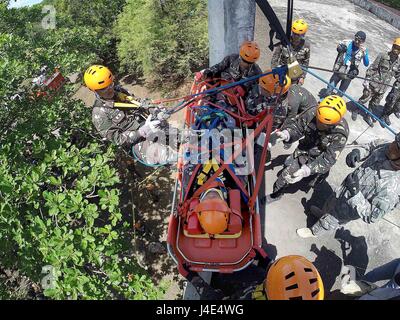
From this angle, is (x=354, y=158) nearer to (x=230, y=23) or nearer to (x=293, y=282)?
(x=293, y=282)

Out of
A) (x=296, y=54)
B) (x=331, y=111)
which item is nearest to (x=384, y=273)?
(x=331, y=111)

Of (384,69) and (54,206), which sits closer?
(54,206)

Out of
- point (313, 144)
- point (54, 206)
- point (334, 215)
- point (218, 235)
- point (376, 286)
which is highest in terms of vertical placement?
point (54, 206)

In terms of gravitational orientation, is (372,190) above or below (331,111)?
below

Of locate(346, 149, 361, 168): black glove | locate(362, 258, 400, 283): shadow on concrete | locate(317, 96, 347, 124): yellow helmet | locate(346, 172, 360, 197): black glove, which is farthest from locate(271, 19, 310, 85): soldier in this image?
locate(362, 258, 400, 283): shadow on concrete

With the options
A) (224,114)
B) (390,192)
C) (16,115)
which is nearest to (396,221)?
(390,192)

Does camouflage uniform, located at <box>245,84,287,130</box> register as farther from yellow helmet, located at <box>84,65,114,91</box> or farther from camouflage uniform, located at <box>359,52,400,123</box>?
camouflage uniform, located at <box>359,52,400,123</box>

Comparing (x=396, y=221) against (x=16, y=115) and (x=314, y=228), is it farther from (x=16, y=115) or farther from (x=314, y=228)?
(x=16, y=115)
